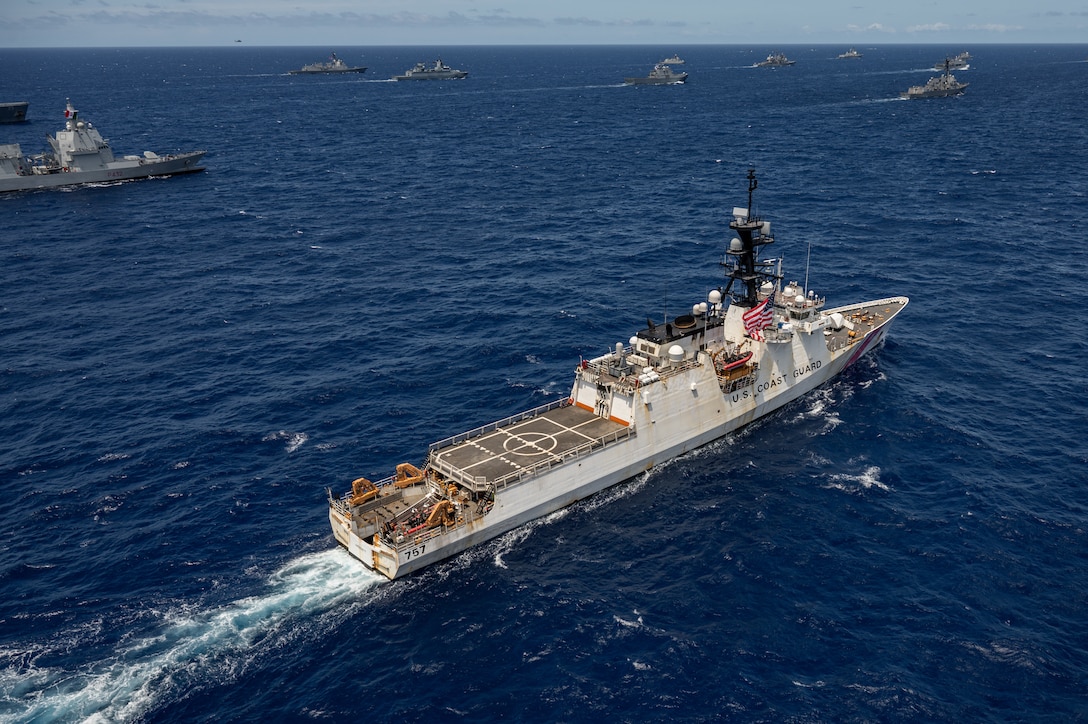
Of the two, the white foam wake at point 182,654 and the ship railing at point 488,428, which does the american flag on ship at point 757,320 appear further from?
the white foam wake at point 182,654

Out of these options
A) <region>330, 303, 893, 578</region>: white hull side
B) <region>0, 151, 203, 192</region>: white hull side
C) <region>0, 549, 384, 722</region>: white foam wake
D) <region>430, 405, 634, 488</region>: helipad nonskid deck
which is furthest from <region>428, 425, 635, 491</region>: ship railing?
<region>0, 151, 203, 192</region>: white hull side

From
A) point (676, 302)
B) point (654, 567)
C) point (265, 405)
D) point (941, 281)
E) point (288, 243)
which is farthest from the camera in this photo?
point (288, 243)

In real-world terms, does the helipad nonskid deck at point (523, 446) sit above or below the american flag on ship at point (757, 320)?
below

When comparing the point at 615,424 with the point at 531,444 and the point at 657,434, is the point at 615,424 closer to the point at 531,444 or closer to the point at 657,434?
the point at 657,434

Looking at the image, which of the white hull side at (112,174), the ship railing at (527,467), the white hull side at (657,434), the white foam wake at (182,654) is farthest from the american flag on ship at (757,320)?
the white hull side at (112,174)

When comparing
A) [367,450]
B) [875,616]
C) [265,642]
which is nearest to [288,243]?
[367,450]

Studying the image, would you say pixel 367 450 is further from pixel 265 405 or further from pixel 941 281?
pixel 941 281
